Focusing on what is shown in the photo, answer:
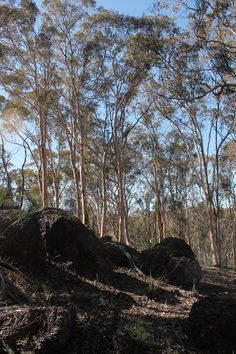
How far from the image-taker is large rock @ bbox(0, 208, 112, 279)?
6508 mm

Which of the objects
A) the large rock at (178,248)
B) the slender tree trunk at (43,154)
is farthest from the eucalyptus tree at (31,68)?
the large rock at (178,248)

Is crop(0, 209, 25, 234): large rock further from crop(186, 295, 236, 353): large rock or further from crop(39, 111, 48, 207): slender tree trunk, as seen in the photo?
crop(39, 111, 48, 207): slender tree trunk

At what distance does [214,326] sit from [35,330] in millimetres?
1919

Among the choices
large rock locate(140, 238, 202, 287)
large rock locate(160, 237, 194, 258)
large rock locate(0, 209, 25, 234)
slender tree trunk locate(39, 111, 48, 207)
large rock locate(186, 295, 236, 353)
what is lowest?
large rock locate(186, 295, 236, 353)

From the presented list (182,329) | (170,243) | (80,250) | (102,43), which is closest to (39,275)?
(80,250)

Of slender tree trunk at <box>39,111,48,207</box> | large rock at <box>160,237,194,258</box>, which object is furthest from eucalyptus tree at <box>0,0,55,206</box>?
large rock at <box>160,237,194,258</box>

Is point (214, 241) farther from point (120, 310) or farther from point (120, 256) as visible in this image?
point (120, 310)

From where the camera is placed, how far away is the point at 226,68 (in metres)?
10.3

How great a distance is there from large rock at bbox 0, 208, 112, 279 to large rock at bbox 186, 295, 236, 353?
2.57 metres

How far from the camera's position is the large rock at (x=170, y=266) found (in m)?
7.96

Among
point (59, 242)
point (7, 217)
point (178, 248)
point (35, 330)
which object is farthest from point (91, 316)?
point (178, 248)

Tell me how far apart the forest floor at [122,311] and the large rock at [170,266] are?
31 centimetres

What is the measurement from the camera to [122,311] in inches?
211

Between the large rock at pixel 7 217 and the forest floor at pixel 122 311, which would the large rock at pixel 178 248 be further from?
the large rock at pixel 7 217
